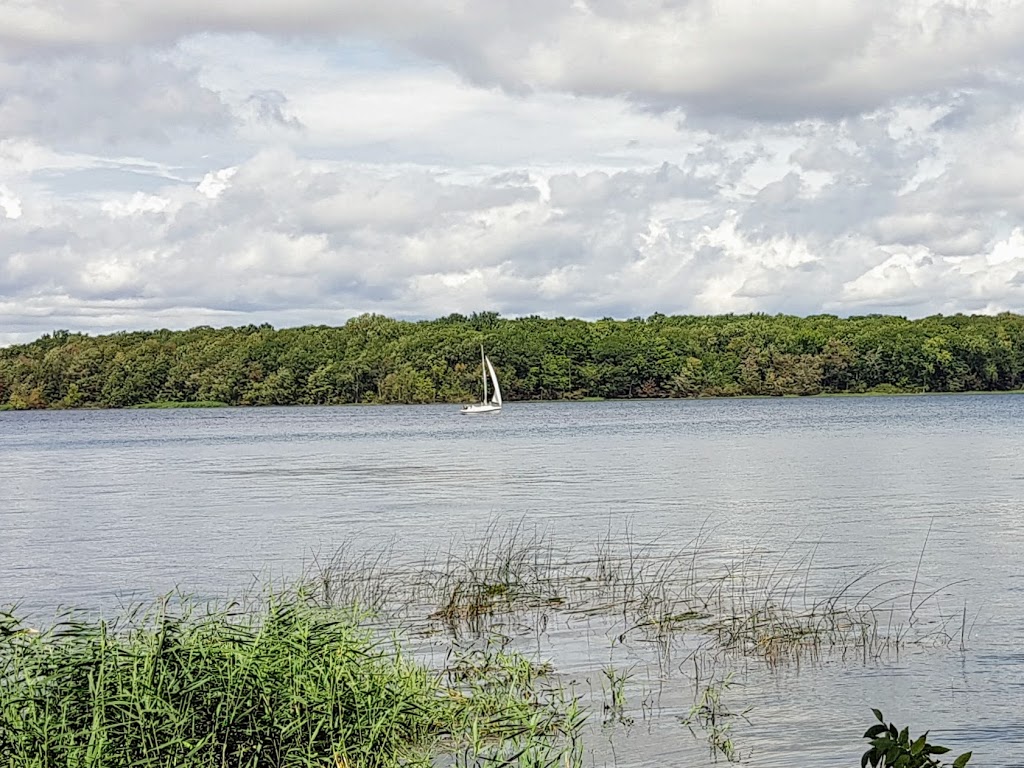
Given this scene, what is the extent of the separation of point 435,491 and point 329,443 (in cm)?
3864

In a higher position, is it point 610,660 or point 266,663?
point 266,663

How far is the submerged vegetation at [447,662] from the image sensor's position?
9.51 meters

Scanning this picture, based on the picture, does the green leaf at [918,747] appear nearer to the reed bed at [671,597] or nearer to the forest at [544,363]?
the reed bed at [671,597]

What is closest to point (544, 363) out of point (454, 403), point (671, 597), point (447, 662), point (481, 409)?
point (454, 403)

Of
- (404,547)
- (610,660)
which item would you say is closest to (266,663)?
(610,660)

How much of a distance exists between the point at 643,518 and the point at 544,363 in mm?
132355

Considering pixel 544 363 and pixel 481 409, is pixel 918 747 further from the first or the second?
pixel 544 363

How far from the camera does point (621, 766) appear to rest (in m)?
11.5

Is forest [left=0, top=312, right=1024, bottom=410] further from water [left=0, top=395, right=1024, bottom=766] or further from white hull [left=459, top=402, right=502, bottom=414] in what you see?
water [left=0, top=395, right=1024, bottom=766]

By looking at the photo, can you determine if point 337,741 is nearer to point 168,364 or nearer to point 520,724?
point 520,724

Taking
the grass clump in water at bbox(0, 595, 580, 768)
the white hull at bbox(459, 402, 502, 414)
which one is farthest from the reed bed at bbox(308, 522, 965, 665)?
the white hull at bbox(459, 402, 502, 414)

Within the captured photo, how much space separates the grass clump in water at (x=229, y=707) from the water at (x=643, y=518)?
6.43ft

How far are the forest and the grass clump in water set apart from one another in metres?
148

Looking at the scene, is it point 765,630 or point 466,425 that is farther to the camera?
point 466,425
